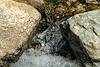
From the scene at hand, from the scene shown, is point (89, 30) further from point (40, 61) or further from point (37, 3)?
point (37, 3)

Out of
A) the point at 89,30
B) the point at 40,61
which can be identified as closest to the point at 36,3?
the point at 40,61

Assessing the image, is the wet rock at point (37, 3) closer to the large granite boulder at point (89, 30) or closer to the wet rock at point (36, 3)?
the wet rock at point (36, 3)

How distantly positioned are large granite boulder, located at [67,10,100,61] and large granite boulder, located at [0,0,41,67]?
708mm

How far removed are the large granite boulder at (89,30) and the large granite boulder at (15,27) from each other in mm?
708

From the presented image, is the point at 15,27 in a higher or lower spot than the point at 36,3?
lower

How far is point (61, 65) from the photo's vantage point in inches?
182

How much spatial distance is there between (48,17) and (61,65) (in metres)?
1.12

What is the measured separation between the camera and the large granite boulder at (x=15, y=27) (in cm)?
404

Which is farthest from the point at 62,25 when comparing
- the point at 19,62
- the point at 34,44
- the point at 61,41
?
the point at 19,62

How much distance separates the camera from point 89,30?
4297 mm

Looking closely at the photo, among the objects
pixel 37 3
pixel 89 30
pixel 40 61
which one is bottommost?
pixel 40 61

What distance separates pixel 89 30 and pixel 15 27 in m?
1.27

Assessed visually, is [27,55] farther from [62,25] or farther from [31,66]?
[62,25]

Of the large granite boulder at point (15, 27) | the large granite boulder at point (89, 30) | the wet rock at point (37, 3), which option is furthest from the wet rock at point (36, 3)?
the large granite boulder at point (89, 30)
